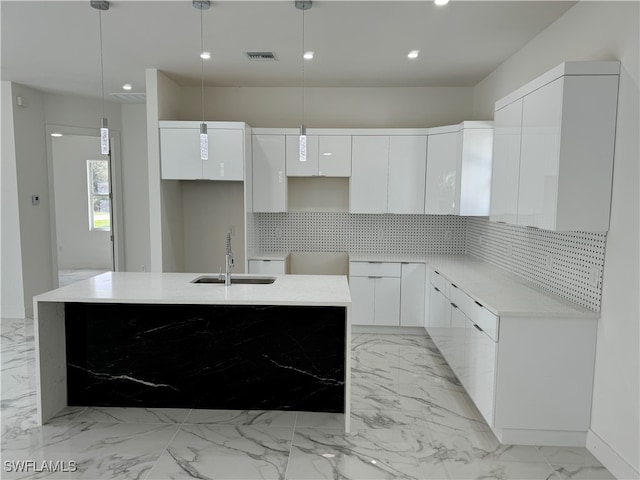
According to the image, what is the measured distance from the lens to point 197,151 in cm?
480

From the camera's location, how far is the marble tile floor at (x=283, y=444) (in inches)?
99.9

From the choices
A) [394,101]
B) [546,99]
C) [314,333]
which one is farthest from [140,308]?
[394,101]

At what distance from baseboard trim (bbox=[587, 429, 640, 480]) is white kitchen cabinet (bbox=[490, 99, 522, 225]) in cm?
150

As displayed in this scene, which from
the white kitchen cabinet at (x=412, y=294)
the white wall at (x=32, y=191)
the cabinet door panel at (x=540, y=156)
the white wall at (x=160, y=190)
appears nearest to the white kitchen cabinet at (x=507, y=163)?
the cabinet door panel at (x=540, y=156)

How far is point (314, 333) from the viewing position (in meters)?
3.22

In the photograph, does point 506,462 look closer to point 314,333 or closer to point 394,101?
point 314,333

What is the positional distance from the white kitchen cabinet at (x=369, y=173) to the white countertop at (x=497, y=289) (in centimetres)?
64

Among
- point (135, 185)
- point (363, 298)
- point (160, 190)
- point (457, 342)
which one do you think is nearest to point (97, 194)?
point (135, 185)

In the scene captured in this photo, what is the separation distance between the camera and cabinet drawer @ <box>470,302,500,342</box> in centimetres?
277

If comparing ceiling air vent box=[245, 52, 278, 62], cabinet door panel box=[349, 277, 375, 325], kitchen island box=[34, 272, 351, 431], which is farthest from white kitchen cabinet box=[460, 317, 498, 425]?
ceiling air vent box=[245, 52, 278, 62]

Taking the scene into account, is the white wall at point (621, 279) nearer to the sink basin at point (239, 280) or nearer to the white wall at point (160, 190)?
the sink basin at point (239, 280)

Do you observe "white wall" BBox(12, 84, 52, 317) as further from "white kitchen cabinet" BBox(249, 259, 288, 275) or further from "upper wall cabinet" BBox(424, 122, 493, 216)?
"upper wall cabinet" BBox(424, 122, 493, 216)

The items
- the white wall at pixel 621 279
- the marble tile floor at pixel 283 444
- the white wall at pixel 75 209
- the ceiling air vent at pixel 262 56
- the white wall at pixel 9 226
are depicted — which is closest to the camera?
the white wall at pixel 621 279

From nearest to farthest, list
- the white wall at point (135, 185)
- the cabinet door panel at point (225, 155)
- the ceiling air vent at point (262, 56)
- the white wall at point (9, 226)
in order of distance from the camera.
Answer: the ceiling air vent at point (262, 56) → the cabinet door panel at point (225, 155) → the white wall at point (9, 226) → the white wall at point (135, 185)
